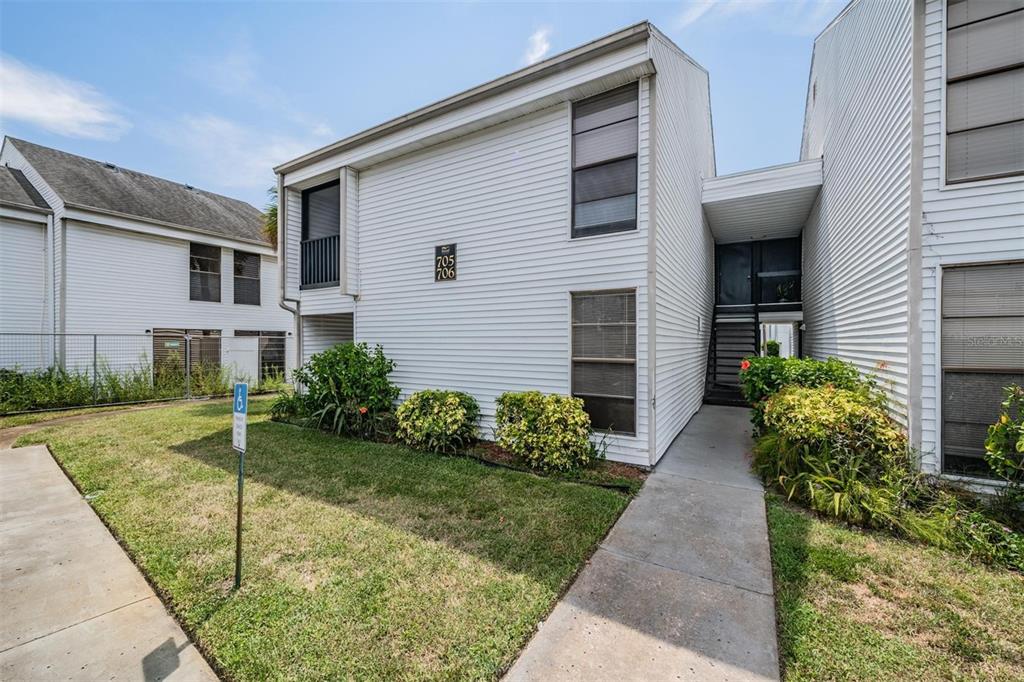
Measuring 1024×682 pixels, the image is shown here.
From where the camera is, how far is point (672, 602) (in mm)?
2709

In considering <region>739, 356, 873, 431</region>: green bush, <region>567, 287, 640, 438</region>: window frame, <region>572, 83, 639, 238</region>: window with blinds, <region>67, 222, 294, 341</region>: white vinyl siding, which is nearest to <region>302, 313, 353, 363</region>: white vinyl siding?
<region>567, 287, 640, 438</region>: window frame

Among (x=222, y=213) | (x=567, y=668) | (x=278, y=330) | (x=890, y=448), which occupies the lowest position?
(x=567, y=668)

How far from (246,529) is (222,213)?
16.4 m

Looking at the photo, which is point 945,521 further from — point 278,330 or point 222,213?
point 222,213

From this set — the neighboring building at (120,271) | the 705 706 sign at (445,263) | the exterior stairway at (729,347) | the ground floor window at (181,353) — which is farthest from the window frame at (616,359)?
the ground floor window at (181,353)

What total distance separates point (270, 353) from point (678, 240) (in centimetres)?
1470

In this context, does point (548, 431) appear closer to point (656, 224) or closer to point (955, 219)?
point (656, 224)

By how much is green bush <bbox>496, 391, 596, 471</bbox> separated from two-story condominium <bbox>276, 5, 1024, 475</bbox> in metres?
0.41

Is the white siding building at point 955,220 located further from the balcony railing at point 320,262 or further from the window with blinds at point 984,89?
the balcony railing at point 320,262

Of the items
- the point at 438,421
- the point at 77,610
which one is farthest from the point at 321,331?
the point at 77,610

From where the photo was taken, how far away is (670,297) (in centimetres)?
607

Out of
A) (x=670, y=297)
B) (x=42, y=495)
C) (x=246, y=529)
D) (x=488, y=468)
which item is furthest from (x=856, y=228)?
(x=42, y=495)

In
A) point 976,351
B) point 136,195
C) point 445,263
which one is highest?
point 136,195

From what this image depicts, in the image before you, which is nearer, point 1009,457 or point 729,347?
point 1009,457
